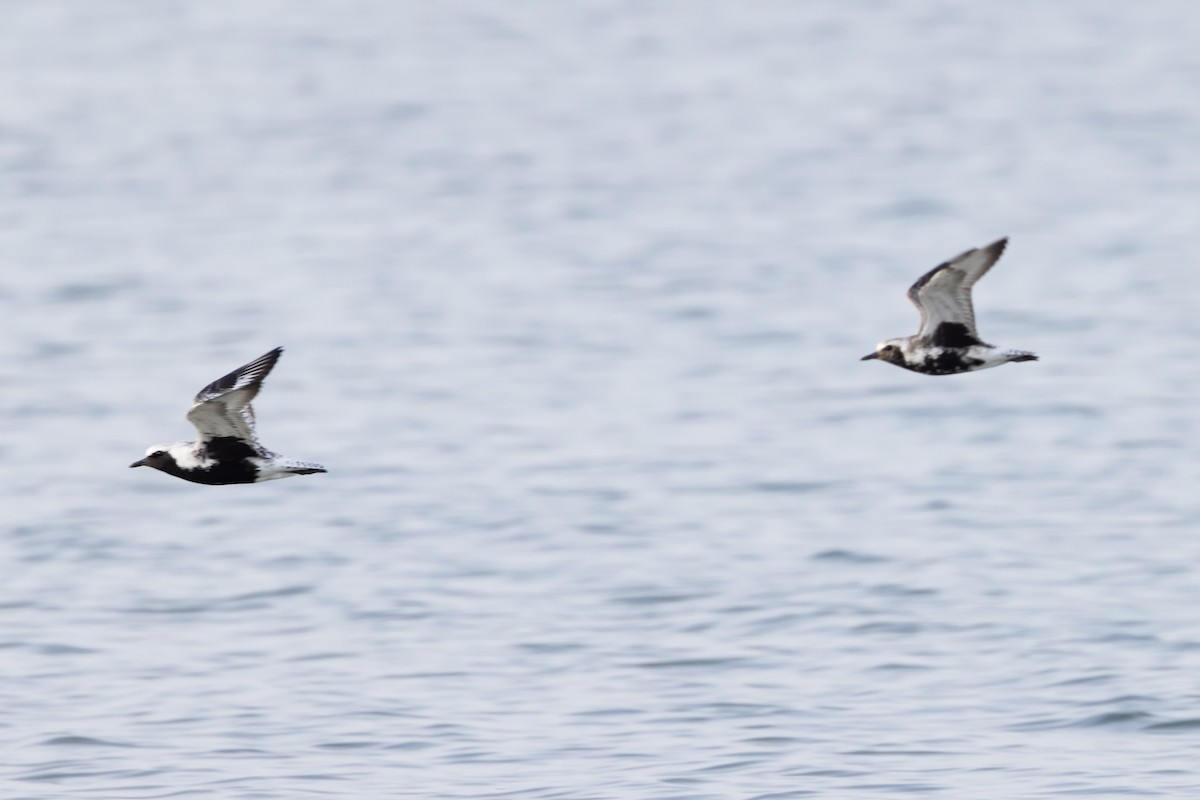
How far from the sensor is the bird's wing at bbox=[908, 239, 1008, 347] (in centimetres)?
1528

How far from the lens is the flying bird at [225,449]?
13.8 metres

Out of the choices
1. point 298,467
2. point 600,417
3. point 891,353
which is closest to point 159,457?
point 298,467

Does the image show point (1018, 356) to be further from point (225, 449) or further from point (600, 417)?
point (600, 417)

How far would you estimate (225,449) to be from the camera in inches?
567

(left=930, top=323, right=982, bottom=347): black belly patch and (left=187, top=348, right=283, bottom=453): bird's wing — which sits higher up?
(left=930, top=323, right=982, bottom=347): black belly patch

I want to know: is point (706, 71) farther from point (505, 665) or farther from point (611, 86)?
point (505, 665)

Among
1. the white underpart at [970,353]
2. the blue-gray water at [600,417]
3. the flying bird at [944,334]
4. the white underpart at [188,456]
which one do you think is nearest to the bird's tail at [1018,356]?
the white underpart at [970,353]

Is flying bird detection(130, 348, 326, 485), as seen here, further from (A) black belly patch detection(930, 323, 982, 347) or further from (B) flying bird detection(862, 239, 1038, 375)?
(A) black belly patch detection(930, 323, 982, 347)

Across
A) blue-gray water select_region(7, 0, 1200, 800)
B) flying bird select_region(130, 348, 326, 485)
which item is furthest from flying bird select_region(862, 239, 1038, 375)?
flying bird select_region(130, 348, 326, 485)

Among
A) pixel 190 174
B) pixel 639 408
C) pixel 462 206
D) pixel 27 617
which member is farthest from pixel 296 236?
pixel 27 617

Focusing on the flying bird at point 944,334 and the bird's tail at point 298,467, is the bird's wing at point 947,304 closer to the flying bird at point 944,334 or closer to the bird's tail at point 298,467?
the flying bird at point 944,334

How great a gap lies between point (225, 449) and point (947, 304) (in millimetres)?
5264

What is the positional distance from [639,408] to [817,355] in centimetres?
412

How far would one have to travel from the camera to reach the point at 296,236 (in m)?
42.4
